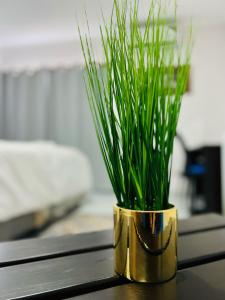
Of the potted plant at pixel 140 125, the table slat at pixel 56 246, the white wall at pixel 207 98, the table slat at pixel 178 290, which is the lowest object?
the table slat at pixel 178 290

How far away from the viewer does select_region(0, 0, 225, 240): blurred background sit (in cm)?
Result: 122

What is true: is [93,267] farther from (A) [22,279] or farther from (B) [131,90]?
(B) [131,90]

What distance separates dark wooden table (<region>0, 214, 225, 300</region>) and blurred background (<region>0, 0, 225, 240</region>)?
130 mm

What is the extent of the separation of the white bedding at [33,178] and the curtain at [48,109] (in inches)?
39.6

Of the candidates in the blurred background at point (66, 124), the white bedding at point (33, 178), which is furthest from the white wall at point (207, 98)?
the white bedding at point (33, 178)

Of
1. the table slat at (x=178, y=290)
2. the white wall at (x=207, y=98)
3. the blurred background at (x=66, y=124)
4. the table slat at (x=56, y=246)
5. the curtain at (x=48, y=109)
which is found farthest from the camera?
the curtain at (x=48, y=109)

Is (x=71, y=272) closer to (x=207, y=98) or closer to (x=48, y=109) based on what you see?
(x=207, y=98)

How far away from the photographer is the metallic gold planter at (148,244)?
517 millimetres

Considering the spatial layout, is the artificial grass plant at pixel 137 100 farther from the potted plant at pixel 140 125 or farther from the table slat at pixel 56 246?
the table slat at pixel 56 246

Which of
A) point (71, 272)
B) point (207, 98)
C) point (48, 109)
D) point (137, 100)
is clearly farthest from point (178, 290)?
point (48, 109)

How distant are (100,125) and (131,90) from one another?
9cm

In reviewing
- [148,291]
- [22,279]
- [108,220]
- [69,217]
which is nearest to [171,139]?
[148,291]

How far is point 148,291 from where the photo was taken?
497 millimetres

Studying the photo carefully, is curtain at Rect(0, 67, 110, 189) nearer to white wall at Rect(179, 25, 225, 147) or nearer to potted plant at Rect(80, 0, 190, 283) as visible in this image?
white wall at Rect(179, 25, 225, 147)
